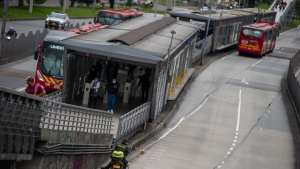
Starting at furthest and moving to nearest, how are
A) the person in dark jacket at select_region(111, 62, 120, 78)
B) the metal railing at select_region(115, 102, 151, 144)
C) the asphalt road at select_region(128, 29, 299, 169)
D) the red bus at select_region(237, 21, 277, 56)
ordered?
the red bus at select_region(237, 21, 277, 56), the person in dark jacket at select_region(111, 62, 120, 78), the asphalt road at select_region(128, 29, 299, 169), the metal railing at select_region(115, 102, 151, 144)

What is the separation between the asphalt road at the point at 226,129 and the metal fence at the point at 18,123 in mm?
4900

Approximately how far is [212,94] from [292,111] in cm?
465

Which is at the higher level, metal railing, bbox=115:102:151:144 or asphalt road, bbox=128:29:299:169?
metal railing, bbox=115:102:151:144

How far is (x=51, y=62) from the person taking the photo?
20.6 meters

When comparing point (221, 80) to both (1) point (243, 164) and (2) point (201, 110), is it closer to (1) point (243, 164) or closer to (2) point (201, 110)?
(2) point (201, 110)

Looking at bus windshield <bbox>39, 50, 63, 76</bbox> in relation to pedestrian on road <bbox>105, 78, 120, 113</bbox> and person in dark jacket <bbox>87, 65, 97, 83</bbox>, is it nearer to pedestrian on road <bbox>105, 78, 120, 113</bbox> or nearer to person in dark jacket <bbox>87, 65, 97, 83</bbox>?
person in dark jacket <bbox>87, 65, 97, 83</bbox>

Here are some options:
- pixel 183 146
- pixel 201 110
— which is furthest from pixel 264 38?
pixel 183 146

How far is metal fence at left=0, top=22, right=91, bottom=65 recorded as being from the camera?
26.2m

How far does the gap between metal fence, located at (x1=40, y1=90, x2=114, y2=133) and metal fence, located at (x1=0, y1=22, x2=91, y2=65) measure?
12.4 metres

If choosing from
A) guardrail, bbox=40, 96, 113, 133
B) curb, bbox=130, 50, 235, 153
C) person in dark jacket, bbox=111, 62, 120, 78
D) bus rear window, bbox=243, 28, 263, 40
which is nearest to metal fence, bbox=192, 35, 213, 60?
curb, bbox=130, 50, 235, 153

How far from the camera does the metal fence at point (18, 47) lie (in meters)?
26.2

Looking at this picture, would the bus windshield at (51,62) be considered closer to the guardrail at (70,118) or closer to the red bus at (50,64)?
the red bus at (50,64)

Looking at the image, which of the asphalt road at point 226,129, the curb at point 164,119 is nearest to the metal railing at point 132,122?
the curb at point 164,119

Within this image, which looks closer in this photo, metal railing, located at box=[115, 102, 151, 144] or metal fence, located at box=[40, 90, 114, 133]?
metal fence, located at box=[40, 90, 114, 133]
